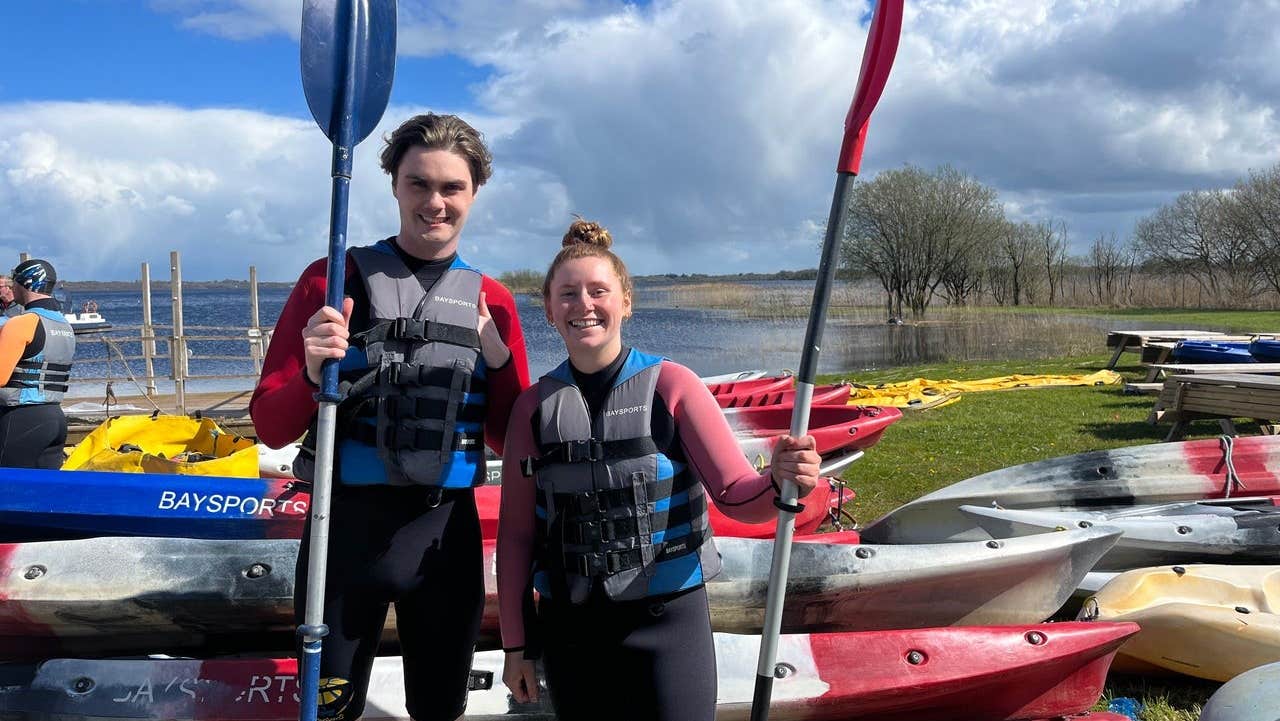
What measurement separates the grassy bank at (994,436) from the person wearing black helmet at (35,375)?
538 centimetres

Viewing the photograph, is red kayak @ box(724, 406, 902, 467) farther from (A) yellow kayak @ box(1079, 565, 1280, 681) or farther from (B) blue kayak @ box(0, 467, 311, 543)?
(B) blue kayak @ box(0, 467, 311, 543)

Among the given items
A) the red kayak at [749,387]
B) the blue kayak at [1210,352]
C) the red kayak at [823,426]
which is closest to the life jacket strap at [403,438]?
the red kayak at [823,426]

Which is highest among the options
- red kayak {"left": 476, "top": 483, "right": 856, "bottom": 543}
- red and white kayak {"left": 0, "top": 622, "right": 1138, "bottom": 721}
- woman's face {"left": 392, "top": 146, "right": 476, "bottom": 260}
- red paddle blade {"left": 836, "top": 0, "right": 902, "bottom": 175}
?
red paddle blade {"left": 836, "top": 0, "right": 902, "bottom": 175}

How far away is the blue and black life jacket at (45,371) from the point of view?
5.23 m

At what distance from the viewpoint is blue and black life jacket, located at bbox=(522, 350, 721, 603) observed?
2.04 meters

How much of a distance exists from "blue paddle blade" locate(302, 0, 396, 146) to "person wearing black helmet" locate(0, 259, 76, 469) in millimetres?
3772

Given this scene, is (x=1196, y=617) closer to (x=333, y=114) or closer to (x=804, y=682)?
(x=804, y=682)

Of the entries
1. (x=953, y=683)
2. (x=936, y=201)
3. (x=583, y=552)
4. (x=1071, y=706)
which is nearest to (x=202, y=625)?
(x=583, y=552)

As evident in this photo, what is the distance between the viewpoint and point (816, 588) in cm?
387

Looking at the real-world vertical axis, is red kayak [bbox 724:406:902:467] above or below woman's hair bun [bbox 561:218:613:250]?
below

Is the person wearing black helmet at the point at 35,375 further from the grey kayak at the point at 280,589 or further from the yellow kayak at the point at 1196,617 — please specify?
the yellow kayak at the point at 1196,617

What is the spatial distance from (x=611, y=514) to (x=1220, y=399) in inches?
330

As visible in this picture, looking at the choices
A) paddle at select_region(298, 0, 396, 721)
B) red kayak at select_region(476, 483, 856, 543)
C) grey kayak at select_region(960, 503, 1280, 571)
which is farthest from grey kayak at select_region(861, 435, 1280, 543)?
paddle at select_region(298, 0, 396, 721)

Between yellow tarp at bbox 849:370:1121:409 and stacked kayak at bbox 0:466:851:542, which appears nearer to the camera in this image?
stacked kayak at bbox 0:466:851:542
